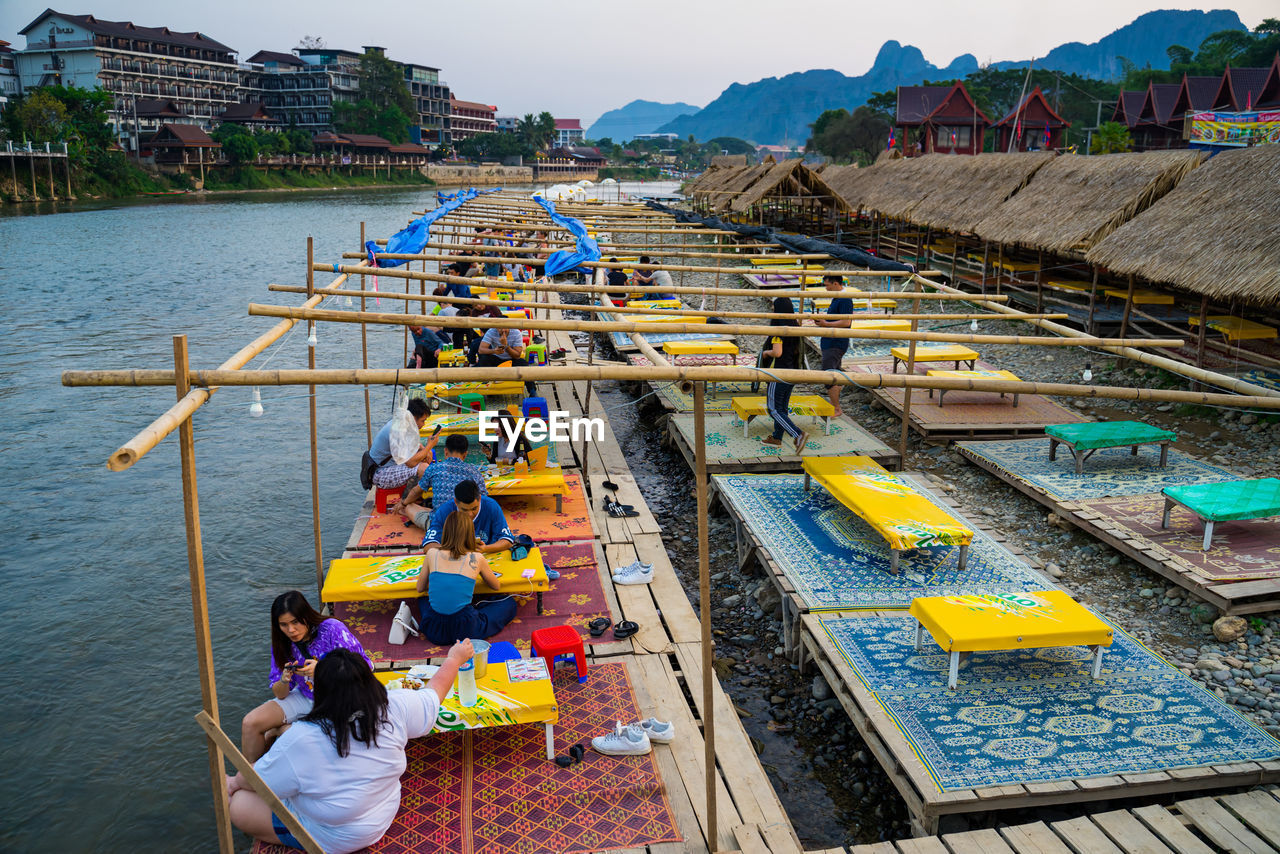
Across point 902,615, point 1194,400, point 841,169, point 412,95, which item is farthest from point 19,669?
point 412,95

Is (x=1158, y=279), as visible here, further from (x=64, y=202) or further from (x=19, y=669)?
(x=64, y=202)

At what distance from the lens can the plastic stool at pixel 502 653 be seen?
559cm

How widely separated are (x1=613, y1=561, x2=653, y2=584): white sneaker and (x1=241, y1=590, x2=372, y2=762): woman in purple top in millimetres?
2950

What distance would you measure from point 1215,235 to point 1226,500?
5.80 m

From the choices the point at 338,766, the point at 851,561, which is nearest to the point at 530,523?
the point at 851,561

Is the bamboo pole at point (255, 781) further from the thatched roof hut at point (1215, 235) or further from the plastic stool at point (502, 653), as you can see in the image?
the thatched roof hut at point (1215, 235)

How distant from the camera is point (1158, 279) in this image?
1220 centimetres

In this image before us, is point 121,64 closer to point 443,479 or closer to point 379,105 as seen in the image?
point 379,105

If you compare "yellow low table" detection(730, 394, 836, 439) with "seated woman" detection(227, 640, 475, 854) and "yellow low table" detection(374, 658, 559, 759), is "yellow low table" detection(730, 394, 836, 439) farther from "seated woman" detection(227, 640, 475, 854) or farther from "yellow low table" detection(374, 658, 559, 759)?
"seated woman" detection(227, 640, 475, 854)

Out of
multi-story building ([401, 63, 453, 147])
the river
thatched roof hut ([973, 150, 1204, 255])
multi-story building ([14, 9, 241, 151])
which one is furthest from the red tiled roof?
thatched roof hut ([973, 150, 1204, 255])

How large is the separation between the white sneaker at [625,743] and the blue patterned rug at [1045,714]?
5.45 feet

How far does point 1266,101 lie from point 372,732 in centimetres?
4510

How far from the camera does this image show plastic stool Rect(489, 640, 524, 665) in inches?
220

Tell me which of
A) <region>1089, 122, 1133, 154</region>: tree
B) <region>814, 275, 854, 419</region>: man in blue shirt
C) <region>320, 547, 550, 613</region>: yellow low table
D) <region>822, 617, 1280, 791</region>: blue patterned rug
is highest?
<region>1089, 122, 1133, 154</region>: tree
